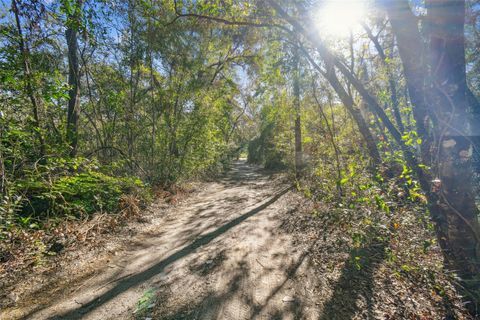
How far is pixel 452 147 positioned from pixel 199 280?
10.8 feet

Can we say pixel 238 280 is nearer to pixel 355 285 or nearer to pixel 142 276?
pixel 142 276

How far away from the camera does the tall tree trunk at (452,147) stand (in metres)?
2.04

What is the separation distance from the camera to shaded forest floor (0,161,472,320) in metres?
2.13

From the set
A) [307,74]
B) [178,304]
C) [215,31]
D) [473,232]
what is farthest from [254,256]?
[215,31]

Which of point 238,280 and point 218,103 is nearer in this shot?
point 238,280

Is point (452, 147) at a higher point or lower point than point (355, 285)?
higher

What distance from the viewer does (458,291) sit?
2.03 meters

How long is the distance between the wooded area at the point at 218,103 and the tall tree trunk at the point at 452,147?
1 cm

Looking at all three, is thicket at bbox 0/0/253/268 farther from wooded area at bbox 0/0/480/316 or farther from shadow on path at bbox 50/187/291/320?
shadow on path at bbox 50/187/291/320

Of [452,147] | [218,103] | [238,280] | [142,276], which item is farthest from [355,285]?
[218,103]

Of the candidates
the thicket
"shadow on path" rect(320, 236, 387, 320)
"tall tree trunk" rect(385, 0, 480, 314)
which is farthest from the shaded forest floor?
the thicket

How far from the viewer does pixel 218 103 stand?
8766mm

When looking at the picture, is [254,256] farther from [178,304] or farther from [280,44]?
[280,44]

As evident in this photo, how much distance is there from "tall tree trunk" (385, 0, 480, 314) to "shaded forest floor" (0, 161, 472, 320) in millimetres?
394
